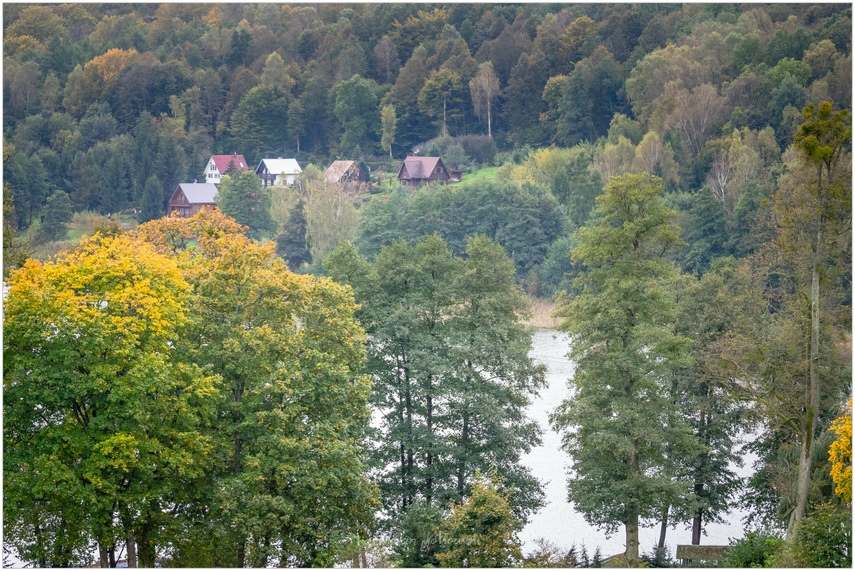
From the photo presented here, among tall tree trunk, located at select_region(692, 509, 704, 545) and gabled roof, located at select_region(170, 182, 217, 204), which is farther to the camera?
gabled roof, located at select_region(170, 182, 217, 204)

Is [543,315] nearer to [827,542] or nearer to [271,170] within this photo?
[827,542]

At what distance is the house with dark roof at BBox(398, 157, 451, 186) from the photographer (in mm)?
95625

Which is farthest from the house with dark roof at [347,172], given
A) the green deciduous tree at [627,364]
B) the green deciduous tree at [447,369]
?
the green deciduous tree at [627,364]

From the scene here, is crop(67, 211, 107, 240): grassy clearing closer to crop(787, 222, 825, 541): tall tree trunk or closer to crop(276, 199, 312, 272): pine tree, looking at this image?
crop(276, 199, 312, 272): pine tree

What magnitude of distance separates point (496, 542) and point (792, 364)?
887 centimetres

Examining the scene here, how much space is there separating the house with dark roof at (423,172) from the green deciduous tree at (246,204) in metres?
24.6

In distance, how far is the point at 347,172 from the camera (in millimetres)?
95812

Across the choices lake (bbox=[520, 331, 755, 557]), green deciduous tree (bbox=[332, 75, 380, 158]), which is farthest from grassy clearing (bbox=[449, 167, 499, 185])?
lake (bbox=[520, 331, 755, 557])

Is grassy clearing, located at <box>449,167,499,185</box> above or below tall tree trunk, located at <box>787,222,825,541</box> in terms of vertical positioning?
above

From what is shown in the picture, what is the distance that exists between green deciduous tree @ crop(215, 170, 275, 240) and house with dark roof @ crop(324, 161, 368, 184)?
18.9 meters

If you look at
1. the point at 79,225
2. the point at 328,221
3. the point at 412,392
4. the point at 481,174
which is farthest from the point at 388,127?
the point at 412,392

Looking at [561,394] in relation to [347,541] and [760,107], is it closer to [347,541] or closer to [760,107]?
[347,541]

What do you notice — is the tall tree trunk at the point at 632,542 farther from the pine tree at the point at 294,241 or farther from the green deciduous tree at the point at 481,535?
the pine tree at the point at 294,241

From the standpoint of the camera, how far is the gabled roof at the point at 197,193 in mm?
74375
